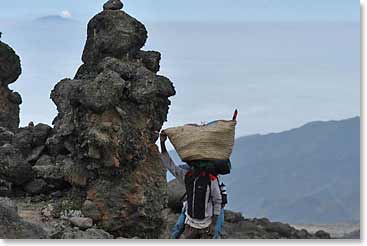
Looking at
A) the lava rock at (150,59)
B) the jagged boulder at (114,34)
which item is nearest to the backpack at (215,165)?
the lava rock at (150,59)

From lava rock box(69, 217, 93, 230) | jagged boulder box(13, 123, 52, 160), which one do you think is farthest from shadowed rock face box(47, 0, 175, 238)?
jagged boulder box(13, 123, 52, 160)

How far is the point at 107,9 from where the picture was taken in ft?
44.3

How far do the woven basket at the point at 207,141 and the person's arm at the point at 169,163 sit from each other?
9cm

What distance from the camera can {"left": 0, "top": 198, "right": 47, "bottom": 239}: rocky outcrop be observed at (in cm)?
643

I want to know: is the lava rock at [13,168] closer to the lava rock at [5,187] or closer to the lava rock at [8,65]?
the lava rock at [5,187]

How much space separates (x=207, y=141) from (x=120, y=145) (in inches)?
218

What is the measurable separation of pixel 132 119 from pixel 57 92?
3.85 m

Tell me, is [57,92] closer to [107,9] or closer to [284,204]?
[107,9]

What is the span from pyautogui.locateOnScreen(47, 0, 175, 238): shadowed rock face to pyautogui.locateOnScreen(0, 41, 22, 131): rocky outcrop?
5824 millimetres

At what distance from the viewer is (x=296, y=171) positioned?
57688 millimetres

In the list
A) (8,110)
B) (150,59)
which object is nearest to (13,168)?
(150,59)

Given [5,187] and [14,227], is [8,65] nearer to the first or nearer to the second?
[5,187]

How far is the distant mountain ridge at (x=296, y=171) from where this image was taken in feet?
139

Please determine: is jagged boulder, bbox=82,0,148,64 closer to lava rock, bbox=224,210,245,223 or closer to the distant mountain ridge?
lava rock, bbox=224,210,245,223
